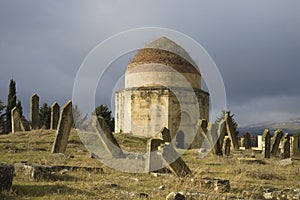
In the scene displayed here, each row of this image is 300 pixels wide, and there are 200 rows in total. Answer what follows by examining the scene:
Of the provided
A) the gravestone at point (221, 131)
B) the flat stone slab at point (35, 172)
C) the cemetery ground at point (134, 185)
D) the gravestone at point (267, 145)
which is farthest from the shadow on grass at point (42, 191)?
the gravestone at point (267, 145)

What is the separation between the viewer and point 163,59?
87.5 ft

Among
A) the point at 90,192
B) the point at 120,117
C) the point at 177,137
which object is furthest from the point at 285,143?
the point at 90,192

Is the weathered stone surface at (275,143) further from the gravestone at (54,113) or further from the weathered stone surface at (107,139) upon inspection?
the gravestone at (54,113)

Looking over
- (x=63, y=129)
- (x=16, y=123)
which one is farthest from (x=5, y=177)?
(x=16, y=123)

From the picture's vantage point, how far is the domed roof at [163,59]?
26.3 m

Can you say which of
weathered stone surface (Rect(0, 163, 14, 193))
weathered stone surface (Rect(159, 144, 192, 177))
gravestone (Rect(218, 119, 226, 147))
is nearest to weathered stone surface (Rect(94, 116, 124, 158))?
weathered stone surface (Rect(159, 144, 192, 177))

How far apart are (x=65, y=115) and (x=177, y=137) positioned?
1362 cm

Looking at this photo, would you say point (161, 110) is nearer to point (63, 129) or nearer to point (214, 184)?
point (63, 129)

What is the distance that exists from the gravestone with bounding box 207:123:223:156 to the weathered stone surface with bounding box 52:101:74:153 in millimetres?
6312

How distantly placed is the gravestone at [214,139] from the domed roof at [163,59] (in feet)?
32.8

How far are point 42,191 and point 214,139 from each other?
11558mm

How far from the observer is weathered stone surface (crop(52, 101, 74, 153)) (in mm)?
12523

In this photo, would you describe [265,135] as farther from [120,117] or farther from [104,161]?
[120,117]

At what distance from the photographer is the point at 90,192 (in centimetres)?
553
